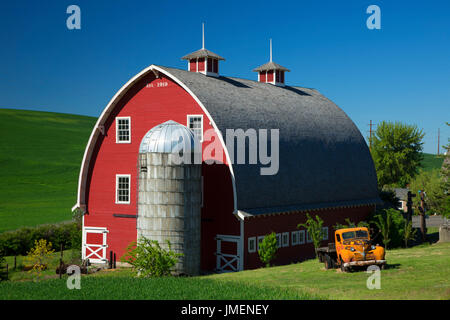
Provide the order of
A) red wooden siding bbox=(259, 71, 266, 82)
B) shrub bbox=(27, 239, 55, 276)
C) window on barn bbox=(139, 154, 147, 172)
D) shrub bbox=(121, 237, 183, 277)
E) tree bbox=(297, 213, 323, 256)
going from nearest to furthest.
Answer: shrub bbox=(121, 237, 183, 277)
window on barn bbox=(139, 154, 147, 172)
shrub bbox=(27, 239, 55, 276)
tree bbox=(297, 213, 323, 256)
red wooden siding bbox=(259, 71, 266, 82)

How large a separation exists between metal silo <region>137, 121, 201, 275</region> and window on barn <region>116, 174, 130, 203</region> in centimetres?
488

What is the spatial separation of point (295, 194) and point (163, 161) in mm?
9246

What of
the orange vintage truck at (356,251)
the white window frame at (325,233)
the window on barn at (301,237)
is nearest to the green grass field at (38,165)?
the window on barn at (301,237)

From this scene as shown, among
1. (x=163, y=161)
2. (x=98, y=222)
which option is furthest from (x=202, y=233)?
(x=98, y=222)

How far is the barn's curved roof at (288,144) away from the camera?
30.1 m

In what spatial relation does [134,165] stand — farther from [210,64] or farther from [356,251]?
[356,251]

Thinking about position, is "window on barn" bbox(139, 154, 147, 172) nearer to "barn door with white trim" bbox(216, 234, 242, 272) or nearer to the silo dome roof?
the silo dome roof

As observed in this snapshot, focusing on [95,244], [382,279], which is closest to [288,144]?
[95,244]

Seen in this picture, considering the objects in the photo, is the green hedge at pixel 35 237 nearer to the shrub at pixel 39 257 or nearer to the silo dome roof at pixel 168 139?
the shrub at pixel 39 257

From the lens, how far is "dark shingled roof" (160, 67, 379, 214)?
1190 inches

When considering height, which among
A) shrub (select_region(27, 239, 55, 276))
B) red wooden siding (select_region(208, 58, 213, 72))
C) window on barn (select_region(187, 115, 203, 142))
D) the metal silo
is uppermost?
red wooden siding (select_region(208, 58, 213, 72))

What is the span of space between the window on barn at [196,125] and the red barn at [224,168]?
56 millimetres

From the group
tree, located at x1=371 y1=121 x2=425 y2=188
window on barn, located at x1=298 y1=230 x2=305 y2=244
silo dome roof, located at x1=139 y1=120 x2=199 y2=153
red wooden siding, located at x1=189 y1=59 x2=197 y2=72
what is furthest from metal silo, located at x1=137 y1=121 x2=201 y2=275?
tree, located at x1=371 y1=121 x2=425 y2=188

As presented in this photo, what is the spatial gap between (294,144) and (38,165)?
202 ft
